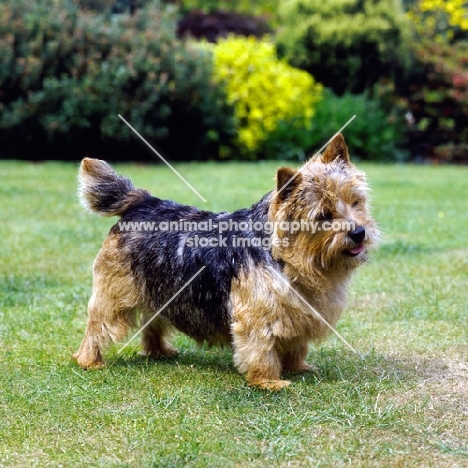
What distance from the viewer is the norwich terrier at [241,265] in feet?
13.9

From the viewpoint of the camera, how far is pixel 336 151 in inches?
173

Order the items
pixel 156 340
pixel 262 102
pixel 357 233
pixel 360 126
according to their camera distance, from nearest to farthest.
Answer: pixel 357 233
pixel 156 340
pixel 262 102
pixel 360 126

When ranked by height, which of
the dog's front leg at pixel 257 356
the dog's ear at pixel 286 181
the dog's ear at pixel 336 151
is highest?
the dog's ear at pixel 336 151

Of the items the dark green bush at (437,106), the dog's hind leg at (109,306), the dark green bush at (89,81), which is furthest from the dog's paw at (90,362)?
the dark green bush at (437,106)

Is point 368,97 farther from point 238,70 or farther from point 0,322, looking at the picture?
point 0,322

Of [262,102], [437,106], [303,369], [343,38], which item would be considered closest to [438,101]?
[437,106]

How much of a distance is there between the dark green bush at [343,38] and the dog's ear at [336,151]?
14.0 m

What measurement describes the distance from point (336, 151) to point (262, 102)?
13.0m

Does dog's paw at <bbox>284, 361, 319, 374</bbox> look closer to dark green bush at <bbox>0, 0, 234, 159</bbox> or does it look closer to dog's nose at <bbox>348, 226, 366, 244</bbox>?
dog's nose at <bbox>348, 226, 366, 244</bbox>

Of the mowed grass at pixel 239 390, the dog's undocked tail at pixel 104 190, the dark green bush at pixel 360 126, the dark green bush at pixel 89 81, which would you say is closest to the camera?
the mowed grass at pixel 239 390

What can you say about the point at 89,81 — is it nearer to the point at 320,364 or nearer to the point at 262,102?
the point at 262,102

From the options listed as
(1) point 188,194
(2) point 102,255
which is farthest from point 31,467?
(1) point 188,194

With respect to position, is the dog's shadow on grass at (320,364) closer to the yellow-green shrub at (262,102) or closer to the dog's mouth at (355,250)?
the dog's mouth at (355,250)

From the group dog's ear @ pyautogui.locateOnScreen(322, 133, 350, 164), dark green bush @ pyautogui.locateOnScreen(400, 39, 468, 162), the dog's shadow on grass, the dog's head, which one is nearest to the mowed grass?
the dog's shadow on grass
